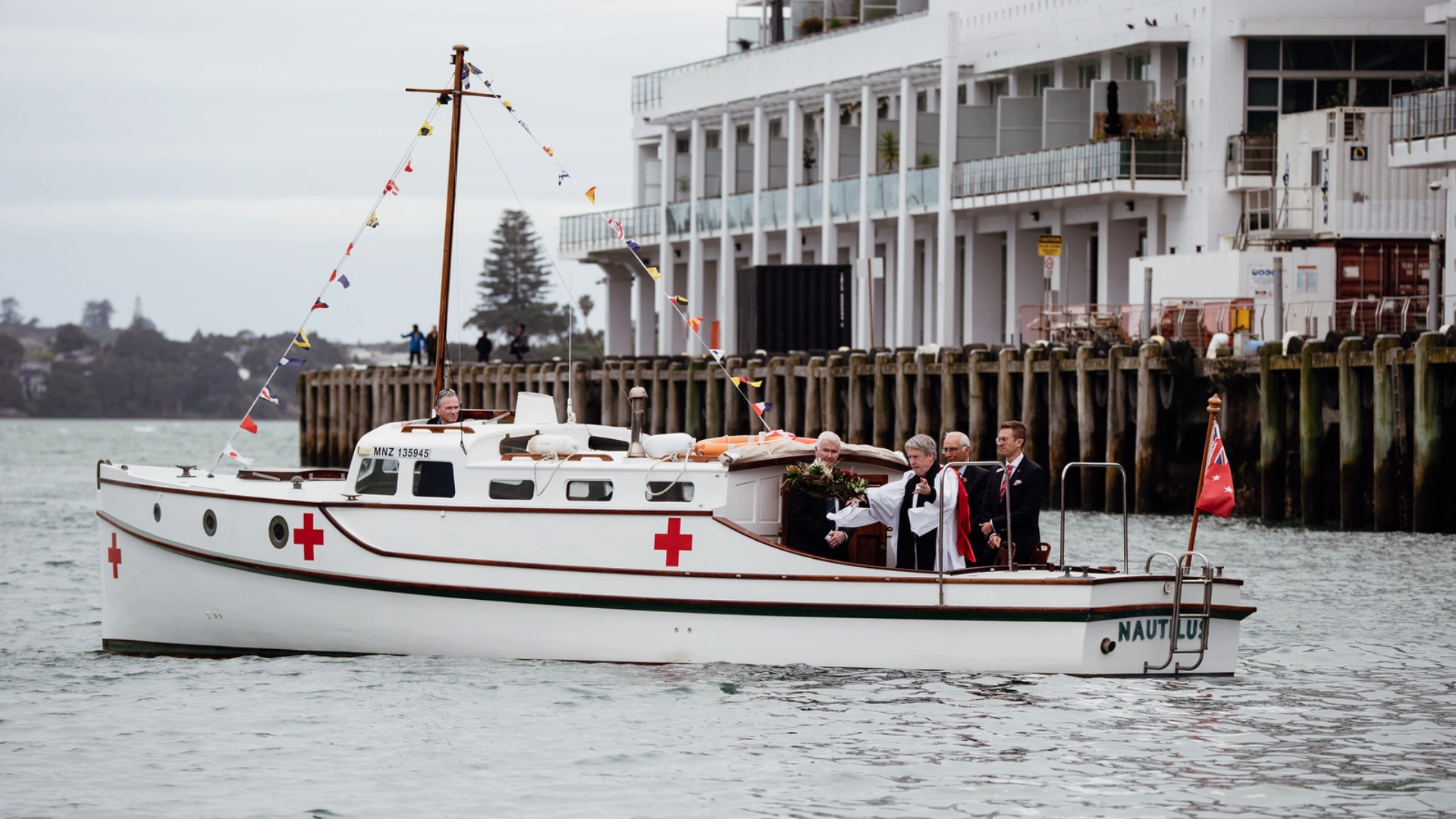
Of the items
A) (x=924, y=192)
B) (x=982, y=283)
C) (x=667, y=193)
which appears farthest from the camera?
(x=667, y=193)

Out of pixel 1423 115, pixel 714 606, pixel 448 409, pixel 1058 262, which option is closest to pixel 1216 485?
pixel 714 606

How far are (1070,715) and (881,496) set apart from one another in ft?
8.32

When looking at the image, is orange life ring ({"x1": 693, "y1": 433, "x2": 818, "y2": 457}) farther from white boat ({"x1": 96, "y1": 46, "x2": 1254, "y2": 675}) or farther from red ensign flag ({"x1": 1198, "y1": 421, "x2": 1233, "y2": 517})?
red ensign flag ({"x1": 1198, "y1": 421, "x2": 1233, "y2": 517})

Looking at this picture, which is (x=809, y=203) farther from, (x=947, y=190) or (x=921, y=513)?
(x=921, y=513)

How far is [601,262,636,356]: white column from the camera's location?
80500 millimetres

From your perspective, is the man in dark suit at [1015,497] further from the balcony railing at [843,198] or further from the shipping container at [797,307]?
the balcony railing at [843,198]

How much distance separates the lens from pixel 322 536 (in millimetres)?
19828

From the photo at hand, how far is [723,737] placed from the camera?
16438mm

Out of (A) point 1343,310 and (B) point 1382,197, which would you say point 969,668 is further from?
(B) point 1382,197

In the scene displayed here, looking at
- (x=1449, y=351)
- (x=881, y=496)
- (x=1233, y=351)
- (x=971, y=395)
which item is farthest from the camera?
(x=971, y=395)

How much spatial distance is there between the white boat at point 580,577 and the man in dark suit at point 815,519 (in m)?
0.23

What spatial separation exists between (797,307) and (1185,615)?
35347mm

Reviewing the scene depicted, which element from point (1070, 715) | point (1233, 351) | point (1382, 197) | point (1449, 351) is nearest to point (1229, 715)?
point (1070, 715)

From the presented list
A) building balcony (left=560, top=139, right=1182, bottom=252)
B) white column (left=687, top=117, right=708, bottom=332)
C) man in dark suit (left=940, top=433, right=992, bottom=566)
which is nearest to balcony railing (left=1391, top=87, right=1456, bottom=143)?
building balcony (left=560, top=139, right=1182, bottom=252)
